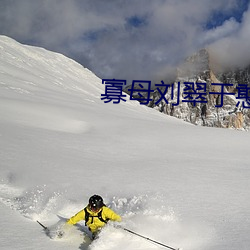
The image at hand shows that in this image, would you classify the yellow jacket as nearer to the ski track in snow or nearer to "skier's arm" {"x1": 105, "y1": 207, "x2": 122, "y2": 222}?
"skier's arm" {"x1": 105, "y1": 207, "x2": 122, "y2": 222}

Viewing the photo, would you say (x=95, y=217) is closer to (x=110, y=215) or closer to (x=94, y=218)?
(x=94, y=218)

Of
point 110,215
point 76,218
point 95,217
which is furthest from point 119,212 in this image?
point 76,218

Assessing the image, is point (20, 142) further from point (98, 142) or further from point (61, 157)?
point (98, 142)

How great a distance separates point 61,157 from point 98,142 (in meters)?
2.66

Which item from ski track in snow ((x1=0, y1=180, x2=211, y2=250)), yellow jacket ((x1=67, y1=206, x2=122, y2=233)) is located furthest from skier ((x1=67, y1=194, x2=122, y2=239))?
ski track in snow ((x1=0, y1=180, x2=211, y2=250))

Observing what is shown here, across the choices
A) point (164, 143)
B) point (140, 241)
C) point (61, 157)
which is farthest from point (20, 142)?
point (140, 241)

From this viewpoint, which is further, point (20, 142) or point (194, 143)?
point (194, 143)

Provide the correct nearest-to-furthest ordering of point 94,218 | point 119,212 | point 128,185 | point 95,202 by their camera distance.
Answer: point 95,202, point 94,218, point 119,212, point 128,185

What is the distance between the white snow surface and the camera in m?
5.23

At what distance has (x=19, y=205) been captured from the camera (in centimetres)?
650

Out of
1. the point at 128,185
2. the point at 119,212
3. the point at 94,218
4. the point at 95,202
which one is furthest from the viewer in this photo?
the point at 128,185

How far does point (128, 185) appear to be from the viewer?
766 centimetres

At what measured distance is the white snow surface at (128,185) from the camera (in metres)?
5.23

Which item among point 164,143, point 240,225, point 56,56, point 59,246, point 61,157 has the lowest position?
point 59,246
